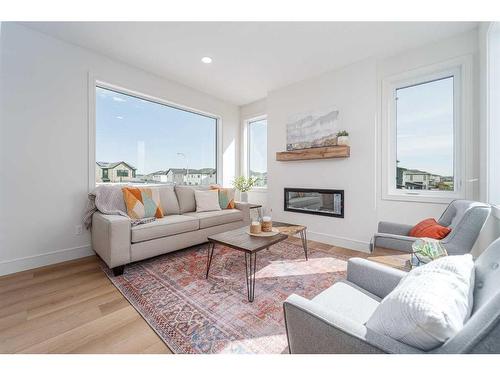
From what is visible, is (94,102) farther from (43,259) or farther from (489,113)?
(489,113)

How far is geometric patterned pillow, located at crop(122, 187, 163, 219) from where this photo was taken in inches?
107

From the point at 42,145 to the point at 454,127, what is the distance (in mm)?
4679

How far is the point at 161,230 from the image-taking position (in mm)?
2535

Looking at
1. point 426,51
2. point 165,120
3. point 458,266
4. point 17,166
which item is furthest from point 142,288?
point 426,51

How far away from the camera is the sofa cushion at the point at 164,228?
92.8 inches

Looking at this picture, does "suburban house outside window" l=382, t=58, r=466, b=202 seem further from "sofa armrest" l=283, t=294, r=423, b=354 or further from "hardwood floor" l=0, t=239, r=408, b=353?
"sofa armrest" l=283, t=294, r=423, b=354

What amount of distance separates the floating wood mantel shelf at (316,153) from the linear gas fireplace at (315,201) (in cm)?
53

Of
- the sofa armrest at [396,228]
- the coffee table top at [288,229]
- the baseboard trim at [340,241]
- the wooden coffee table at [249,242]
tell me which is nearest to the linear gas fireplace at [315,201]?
the baseboard trim at [340,241]

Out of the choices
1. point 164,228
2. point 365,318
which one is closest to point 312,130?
point 164,228

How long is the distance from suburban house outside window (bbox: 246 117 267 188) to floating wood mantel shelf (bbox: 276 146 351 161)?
823mm

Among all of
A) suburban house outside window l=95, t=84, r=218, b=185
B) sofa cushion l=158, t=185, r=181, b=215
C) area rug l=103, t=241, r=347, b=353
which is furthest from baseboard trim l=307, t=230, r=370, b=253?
suburban house outside window l=95, t=84, r=218, b=185

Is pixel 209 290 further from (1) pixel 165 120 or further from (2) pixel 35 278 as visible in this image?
(1) pixel 165 120

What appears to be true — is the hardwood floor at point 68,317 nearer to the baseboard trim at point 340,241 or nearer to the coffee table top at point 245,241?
the coffee table top at point 245,241
